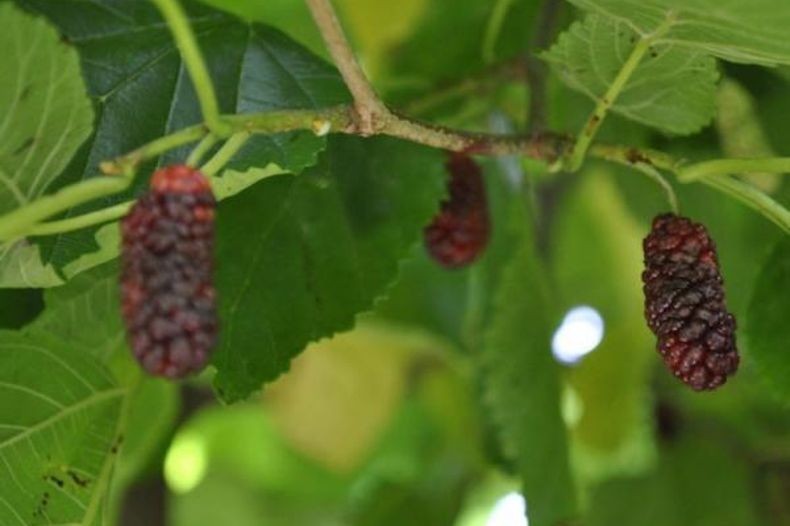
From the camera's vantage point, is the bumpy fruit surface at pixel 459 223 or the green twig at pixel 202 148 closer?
the green twig at pixel 202 148

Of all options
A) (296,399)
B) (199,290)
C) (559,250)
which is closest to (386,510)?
(296,399)

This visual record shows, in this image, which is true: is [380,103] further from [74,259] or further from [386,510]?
[386,510]

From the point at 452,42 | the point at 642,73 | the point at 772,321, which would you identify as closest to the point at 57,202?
the point at 642,73

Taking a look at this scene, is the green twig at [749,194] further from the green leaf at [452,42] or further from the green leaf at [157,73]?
the green leaf at [452,42]

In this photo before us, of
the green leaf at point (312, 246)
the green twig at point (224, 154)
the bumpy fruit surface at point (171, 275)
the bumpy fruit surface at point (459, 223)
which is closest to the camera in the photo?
the bumpy fruit surface at point (171, 275)

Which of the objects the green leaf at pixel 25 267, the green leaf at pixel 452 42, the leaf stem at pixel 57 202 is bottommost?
the leaf stem at pixel 57 202

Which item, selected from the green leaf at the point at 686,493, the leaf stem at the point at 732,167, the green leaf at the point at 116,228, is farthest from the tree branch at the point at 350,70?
the green leaf at the point at 686,493
